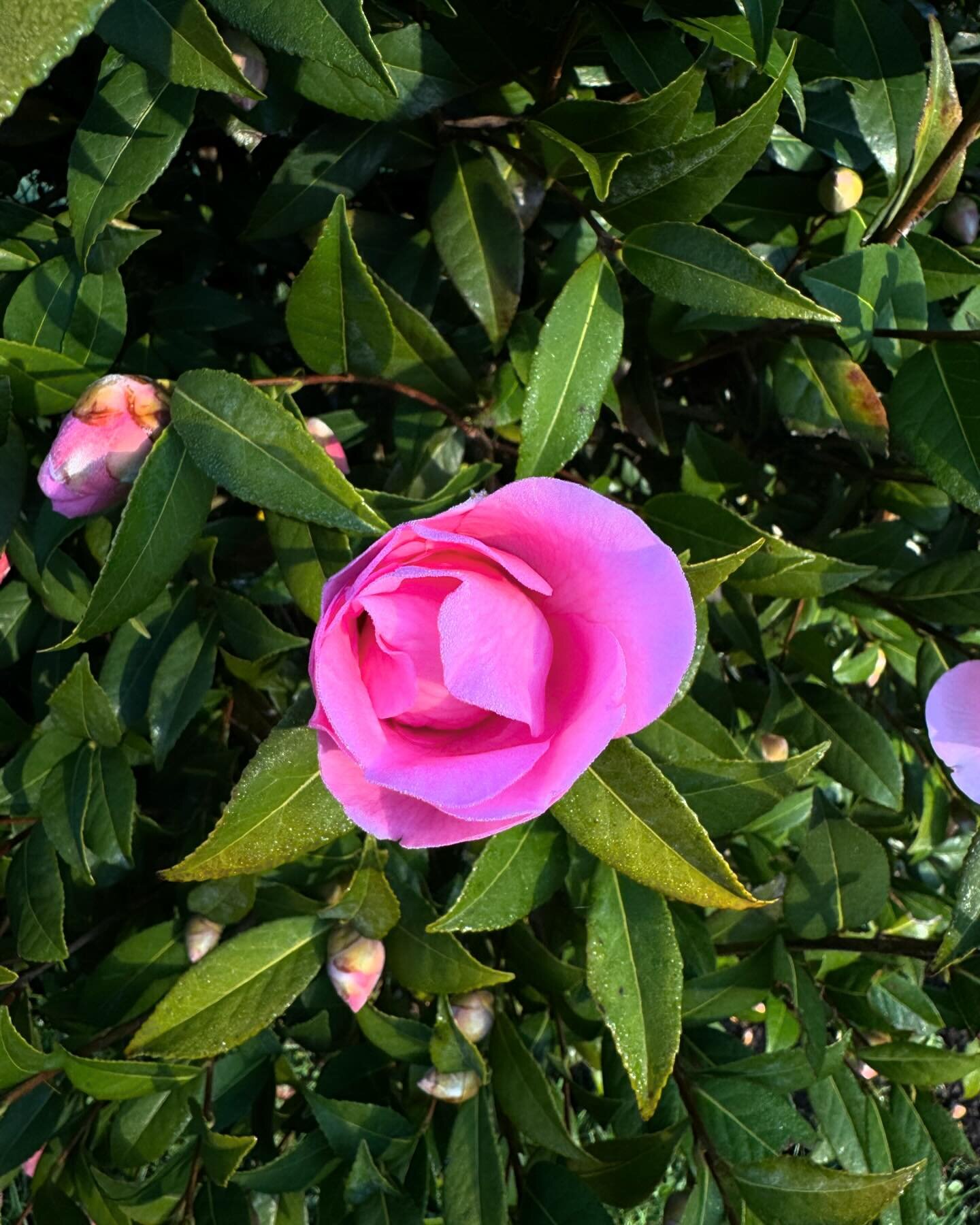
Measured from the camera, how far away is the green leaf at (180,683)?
0.84m

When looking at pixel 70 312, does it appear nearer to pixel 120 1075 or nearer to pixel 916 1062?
pixel 120 1075

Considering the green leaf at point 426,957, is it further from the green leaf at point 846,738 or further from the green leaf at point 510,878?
the green leaf at point 846,738

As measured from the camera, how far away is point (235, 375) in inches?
23.9

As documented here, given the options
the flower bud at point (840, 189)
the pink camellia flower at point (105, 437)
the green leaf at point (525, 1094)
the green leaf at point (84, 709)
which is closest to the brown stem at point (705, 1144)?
the green leaf at point (525, 1094)

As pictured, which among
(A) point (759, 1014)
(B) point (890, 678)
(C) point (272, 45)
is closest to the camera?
(C) point (272, 45)

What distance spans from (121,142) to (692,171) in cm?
39

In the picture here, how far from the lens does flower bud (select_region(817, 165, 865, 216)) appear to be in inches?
35.4

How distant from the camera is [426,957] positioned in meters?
0.84

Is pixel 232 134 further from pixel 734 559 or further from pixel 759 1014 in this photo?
pixel 759 1014

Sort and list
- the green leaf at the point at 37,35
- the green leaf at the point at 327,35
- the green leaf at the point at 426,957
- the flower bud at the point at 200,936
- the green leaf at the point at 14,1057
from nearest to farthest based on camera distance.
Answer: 1. the green leaf at the point at 37,35
2. the green leaf at the point at 327,35
3. the green leaf at the point at 14,1057
4. the green leaf at the point at 426,957
5. the flower bud at the point at 200,936

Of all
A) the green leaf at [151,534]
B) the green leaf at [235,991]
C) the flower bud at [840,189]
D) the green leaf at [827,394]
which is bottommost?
the green leaf at [235,991]

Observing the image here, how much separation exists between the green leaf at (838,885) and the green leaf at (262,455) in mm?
585

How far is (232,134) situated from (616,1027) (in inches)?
29.3

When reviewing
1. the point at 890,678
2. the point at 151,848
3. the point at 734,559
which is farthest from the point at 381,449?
the point at 890,678
